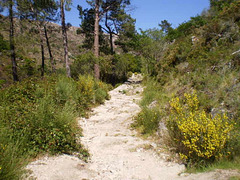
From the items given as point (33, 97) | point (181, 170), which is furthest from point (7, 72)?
point (181, 170)

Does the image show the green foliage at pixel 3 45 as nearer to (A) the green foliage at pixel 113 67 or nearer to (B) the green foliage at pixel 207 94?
(A) the green foliage at pixel 113 67

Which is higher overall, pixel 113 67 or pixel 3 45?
pixel 3 45

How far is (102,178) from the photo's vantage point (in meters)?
3.30

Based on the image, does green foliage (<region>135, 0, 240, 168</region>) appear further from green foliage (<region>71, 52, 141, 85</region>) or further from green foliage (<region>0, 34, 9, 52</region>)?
green foliage (<region>0, 34, 9, 52</region>)

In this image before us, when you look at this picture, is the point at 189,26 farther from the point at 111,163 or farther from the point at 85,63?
the point at 111,163

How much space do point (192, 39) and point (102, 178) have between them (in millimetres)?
9019

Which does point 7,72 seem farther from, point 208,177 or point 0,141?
point 208,177

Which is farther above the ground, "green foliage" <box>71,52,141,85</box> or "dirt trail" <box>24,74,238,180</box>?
"green foliage" <box>71,52,141,85</box>

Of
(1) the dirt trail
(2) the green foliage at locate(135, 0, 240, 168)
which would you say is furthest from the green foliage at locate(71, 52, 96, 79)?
(1) the dirt trail

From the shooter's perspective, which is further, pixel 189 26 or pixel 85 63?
pixel 85 63

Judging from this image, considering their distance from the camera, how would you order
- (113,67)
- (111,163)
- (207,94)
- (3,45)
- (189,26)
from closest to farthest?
(111,163) → (207,94) → (189,26) → (113,67) → (3,45)

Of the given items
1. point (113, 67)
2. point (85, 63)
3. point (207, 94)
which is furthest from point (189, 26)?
point (207, 94)

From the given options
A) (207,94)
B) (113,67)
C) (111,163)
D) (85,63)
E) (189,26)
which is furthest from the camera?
(113,67)

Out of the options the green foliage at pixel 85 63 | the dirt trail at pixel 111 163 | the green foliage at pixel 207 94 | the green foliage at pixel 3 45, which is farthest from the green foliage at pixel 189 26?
the green foliage at pixel 3 45
